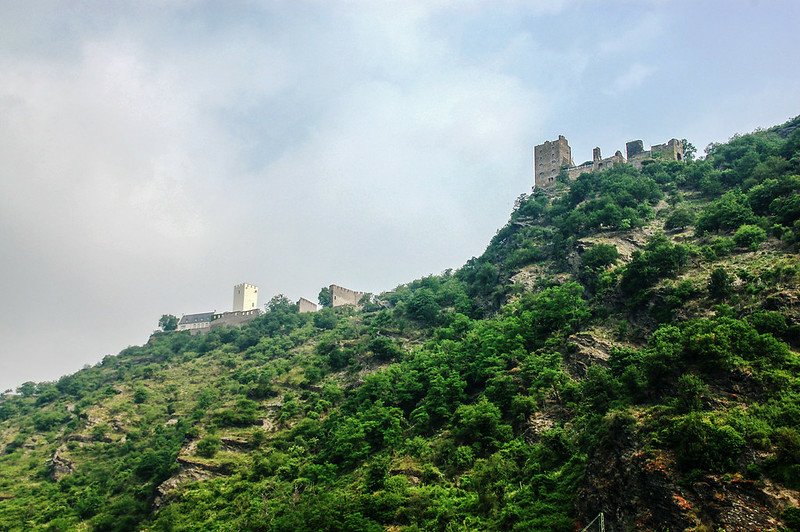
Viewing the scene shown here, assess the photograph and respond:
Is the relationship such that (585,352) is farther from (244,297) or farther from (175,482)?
(244,297)

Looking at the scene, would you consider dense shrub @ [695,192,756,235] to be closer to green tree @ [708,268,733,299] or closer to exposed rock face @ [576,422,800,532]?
green tree @ [708,268,733,299]

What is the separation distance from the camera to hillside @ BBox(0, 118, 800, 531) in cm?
2481

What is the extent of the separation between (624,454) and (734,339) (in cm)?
901

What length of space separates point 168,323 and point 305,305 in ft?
85.2

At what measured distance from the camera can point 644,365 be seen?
32.2 meters

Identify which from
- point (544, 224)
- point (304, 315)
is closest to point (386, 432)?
point (544, 224)

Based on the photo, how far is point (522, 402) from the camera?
127 ft

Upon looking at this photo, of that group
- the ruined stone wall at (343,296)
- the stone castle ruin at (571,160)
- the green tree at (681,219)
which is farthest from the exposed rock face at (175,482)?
the stone castle ruin at (571,160)

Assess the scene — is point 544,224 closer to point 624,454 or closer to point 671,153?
point 671,153

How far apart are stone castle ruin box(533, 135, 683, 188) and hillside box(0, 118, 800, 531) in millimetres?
5732

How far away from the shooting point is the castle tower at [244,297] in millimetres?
111188

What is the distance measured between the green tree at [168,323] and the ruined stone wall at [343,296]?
28.9m

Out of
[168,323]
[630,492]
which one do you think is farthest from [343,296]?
[630,492]

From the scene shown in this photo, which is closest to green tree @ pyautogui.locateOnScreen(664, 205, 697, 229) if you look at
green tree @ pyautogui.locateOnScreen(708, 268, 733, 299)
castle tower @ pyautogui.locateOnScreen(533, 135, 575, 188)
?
green tree @ pyautogui.locateOnScreen(708, 268, 733, 299)
